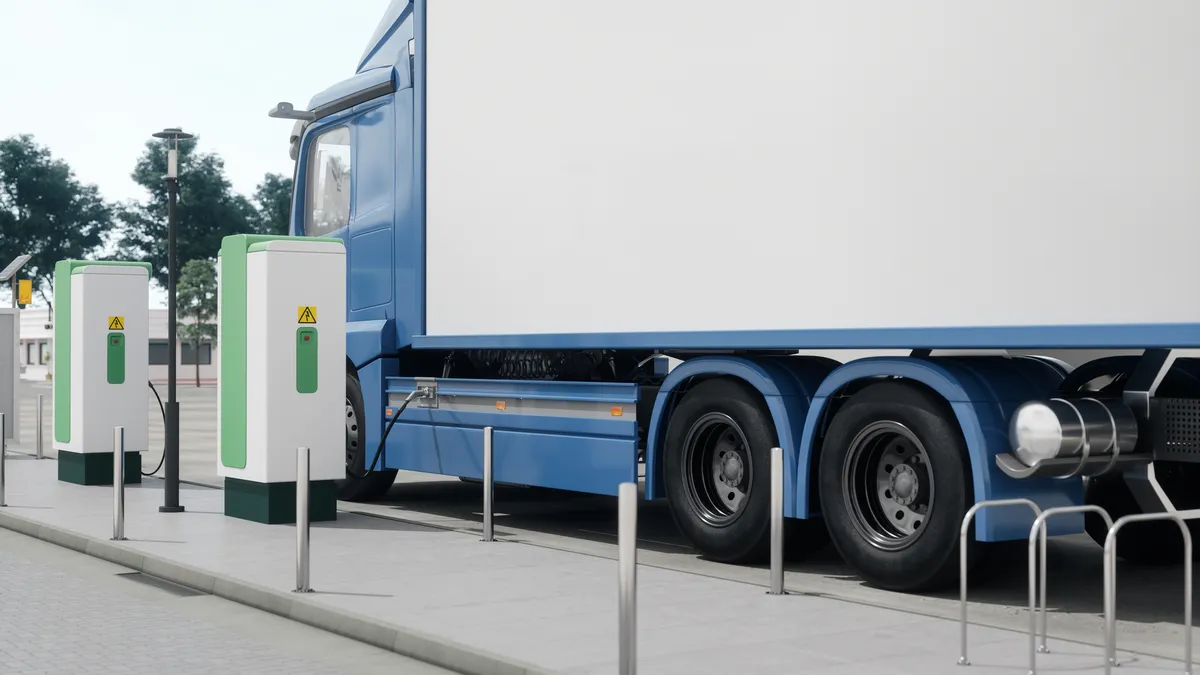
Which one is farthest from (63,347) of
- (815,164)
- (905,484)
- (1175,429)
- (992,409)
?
(1175,429)

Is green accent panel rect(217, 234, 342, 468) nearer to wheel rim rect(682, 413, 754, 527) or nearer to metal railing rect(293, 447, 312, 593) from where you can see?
metal railing rect(293, 447, 312, 593)

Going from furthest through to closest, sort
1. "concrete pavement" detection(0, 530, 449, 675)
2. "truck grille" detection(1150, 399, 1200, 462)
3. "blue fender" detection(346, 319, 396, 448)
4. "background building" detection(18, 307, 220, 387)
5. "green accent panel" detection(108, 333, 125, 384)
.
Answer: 1. "background building" detection(18, 307, 220, 387)
2. "green accent panel" detection(108, 333, 125, 384)
3. "blue fender" detection(346, 319, 396, 448)
4. "truck grille" detection(1150, 399, 1200, 462)
5. "concrete pavement" detection(0, 530, 449, 675)

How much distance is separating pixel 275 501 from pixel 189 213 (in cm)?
9408

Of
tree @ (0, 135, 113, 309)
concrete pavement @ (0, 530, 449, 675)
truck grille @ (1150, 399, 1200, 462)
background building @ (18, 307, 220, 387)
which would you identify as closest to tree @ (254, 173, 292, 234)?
tree @ (0, 135, 113, 309)

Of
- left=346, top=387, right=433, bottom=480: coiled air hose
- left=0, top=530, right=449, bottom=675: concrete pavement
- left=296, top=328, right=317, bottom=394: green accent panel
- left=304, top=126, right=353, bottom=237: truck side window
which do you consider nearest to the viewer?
left=0, top=530, right=449, bottom=675: concrete pavement

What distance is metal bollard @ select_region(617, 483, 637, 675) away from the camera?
5914mm

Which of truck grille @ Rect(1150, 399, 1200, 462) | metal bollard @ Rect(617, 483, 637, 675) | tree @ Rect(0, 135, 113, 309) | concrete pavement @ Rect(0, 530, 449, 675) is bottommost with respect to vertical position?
concrete pavement @ Rect(0, 530, 449, 675)

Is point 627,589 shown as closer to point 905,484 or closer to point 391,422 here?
point 905,484

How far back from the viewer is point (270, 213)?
4432 inches

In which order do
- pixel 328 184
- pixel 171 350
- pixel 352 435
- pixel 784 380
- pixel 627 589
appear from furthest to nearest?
pixel 328 184 < pixel 352 435 < pixel 171 350 < pixel 784 380 < pixel 627 589

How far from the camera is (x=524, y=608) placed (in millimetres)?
8070

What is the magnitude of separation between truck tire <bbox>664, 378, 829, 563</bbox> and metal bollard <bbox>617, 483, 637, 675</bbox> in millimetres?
3475

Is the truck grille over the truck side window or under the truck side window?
under

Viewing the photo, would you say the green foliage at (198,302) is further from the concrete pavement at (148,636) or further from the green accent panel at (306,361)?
the concrete pavement at (148,636)
